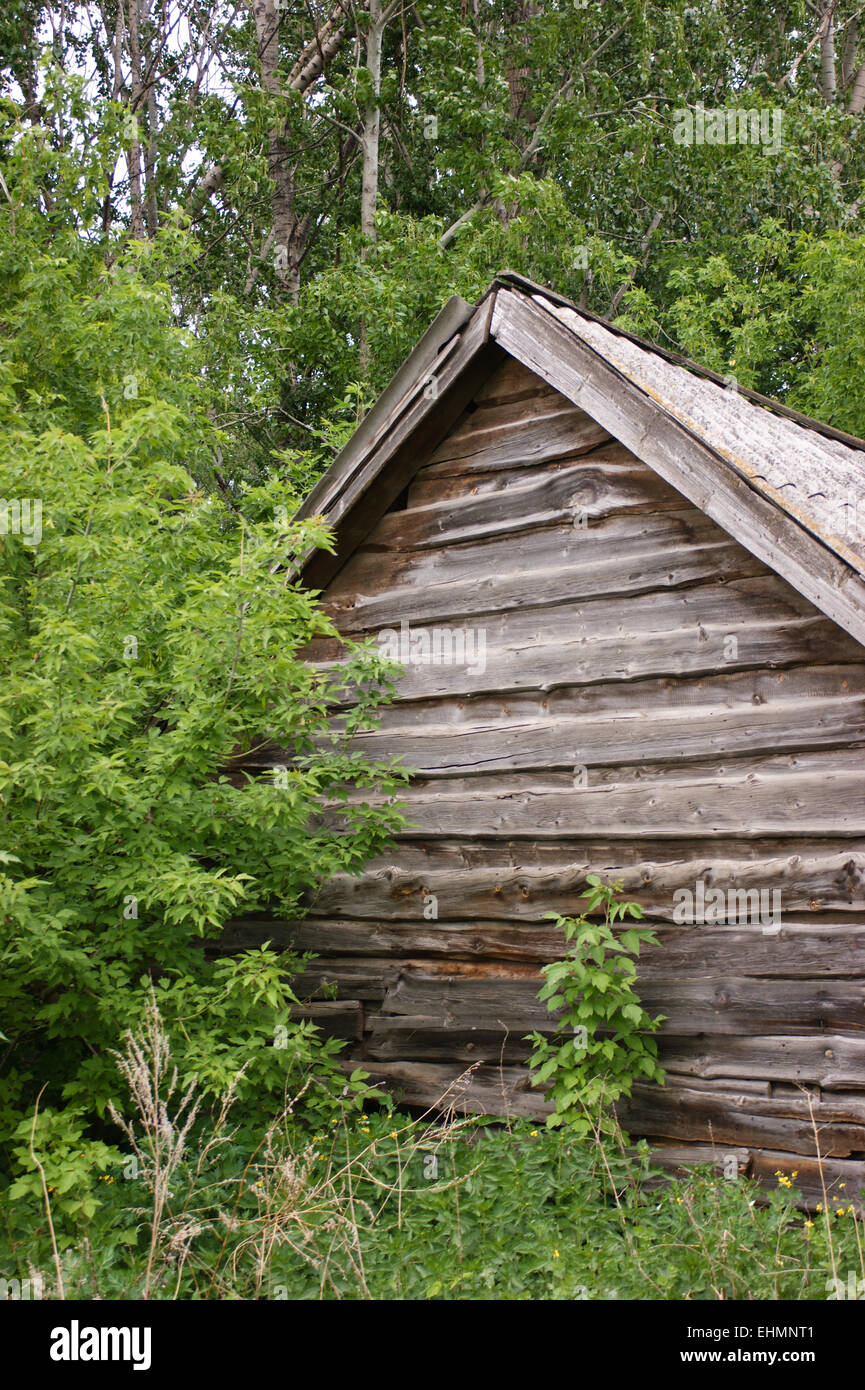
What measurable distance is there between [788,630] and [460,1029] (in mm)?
2650

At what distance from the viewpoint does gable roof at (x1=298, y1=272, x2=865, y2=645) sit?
4168mm

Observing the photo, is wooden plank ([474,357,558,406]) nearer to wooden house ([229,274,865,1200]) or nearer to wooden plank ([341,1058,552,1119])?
wooden house ([229,274,865,1200])

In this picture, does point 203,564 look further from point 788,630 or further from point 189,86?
point 189,86

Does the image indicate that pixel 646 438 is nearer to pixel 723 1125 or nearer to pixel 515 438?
pixel 515 438

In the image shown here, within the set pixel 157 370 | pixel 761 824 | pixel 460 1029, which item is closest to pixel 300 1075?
pixel 460 1029

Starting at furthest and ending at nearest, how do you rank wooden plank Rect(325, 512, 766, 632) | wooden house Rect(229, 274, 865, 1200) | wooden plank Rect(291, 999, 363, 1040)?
wooden plank Rect(291, 999, 363, 1040), wooden plank Rect(325, 512, 766, 632), wooden house Rect(229, 274, 865, 1200)

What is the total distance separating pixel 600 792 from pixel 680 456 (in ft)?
5.41

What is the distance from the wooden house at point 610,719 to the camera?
4.50m

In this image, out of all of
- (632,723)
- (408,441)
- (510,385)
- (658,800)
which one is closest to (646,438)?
(510,385)

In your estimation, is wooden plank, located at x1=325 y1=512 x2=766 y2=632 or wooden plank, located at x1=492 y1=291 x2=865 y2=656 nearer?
wooden plank, located at x1=492 y1=291 x2=865 y2=656

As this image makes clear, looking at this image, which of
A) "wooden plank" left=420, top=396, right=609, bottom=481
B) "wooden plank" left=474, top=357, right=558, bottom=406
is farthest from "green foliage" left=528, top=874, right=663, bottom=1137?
"wooden plank" left=474, top=357, right=558, bottom=406

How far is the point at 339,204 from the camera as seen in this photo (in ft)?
65.4

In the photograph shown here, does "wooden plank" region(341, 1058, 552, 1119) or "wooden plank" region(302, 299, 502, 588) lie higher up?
"wooden plank" region(302, 299, 502, 588)

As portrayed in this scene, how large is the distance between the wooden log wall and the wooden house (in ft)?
0.04
